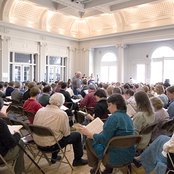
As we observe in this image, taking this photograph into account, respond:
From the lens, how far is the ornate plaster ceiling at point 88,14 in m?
11.2

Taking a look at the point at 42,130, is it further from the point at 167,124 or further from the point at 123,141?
the point at 167,124

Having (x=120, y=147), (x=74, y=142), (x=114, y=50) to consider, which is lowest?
(x=74, y=142)

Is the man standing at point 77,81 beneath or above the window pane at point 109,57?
beneath

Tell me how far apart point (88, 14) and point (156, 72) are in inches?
252

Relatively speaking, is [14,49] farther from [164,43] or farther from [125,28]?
[164,43]

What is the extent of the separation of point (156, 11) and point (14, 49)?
9413 millimetres

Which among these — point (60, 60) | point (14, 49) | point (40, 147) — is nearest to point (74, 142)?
point (40, 147)

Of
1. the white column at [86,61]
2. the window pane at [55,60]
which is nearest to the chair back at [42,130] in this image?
the window pane at [55,60]

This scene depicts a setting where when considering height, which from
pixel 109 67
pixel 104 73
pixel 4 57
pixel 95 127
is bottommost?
pixel 95 127

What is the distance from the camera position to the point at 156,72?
14234mm

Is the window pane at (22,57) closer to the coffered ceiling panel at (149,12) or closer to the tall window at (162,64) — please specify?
the coffered ceiling panel at (149,12)

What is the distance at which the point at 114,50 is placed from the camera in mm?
15969

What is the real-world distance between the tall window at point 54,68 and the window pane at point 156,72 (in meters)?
6.99

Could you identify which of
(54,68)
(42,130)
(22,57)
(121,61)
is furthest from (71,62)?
(42,130)
